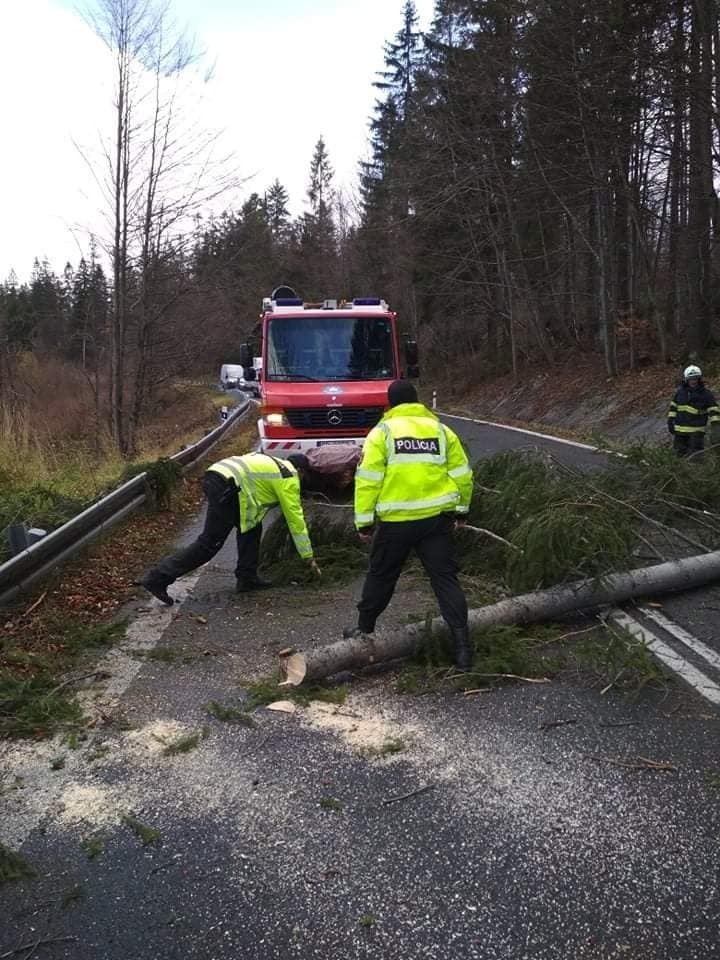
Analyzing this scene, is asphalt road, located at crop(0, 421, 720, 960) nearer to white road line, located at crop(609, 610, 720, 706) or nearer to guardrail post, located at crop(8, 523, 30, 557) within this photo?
white road line, located at crop(609, 610, 720, 706)

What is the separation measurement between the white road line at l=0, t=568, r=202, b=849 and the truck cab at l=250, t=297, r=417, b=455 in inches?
228

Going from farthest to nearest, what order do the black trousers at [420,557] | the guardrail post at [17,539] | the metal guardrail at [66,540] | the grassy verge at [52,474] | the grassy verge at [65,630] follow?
the grassy verge at [52,474], the guardrail post at [17,539], the metal guardrail at [66,540], the black trousers at [420,557], the grassy verge at [65,630]

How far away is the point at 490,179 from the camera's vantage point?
79.5ft

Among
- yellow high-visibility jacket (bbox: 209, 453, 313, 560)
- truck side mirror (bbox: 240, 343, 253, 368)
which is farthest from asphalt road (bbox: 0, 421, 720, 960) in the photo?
truck side mirror (bbox: 240, 343, 253, 368)

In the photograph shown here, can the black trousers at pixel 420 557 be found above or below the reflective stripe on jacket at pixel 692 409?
below

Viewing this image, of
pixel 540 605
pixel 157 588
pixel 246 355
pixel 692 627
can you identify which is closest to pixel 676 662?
pixel 692 627

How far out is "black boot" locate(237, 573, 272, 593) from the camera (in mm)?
6570

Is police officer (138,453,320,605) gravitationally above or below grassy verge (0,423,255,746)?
above

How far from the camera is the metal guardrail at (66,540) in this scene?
5.65 metres

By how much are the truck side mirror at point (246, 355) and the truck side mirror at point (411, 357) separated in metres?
2.42

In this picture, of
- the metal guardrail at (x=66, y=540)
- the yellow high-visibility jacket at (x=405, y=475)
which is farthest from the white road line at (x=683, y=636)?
the metal guardrail at (x=66, y=540)

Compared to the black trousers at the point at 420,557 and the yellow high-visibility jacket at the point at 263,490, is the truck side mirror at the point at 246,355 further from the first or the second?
the black trousers at the point at 420,557

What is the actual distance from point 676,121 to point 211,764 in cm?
1885

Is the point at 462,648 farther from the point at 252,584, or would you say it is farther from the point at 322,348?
the point at 322,348
